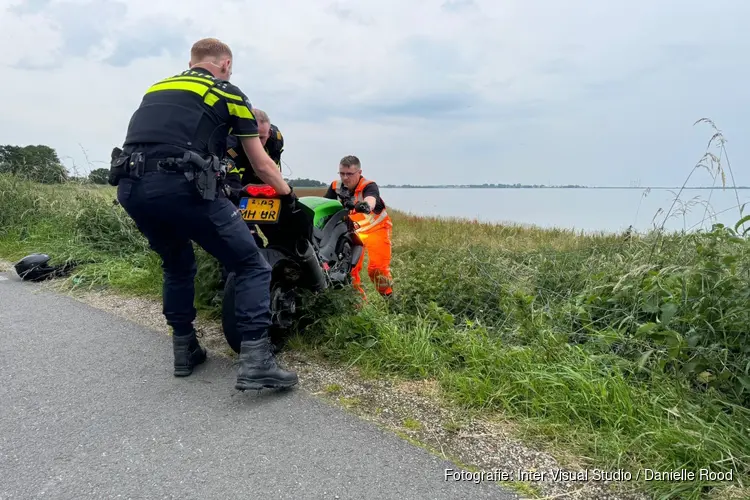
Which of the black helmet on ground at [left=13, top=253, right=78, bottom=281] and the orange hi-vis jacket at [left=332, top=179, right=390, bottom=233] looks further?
the black helmet on ground at [left=13, top=253, right=78, bottom=281]

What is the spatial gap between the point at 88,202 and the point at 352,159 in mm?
5145

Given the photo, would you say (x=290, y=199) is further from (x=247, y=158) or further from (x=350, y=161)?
(x=350, y=161)

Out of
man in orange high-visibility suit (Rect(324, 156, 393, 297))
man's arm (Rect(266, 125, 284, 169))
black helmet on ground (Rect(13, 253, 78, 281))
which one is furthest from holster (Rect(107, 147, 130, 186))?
black helmet on ground (Rect(13, 253, 78, 281))

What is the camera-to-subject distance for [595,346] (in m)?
3.73

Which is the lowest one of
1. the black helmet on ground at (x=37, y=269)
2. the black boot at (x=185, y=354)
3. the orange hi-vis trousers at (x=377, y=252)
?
the black boot at (x=185, y=354)

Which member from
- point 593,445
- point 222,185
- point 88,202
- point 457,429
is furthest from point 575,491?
point 88,202

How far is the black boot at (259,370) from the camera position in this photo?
3.17 meters

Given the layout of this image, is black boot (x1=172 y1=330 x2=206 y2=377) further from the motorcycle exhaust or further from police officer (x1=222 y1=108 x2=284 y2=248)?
the motorcycle exhaust

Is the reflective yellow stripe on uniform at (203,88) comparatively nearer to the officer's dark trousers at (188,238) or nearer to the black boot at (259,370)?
the officer's dark trousers at (188,238)

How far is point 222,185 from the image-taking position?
10.5 feet

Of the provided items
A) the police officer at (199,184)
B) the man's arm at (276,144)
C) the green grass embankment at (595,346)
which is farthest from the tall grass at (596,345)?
the man's arm at (276,144)

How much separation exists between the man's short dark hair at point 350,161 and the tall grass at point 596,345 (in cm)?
139

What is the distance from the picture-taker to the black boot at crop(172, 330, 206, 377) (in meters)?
3.62

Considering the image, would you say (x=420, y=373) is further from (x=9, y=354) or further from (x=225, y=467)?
(x=9, y=354)
